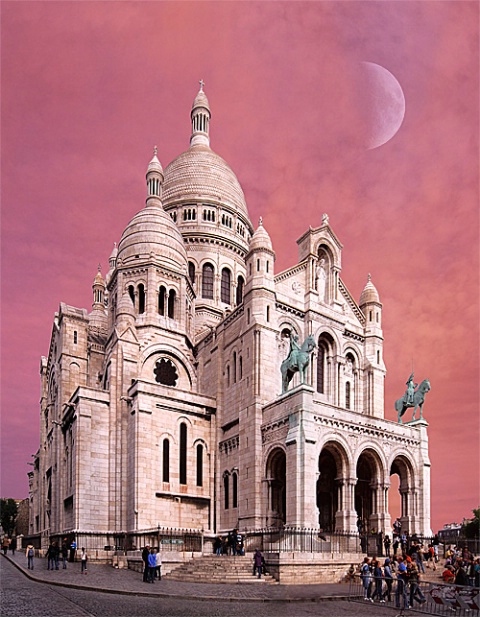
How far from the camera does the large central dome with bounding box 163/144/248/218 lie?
221 ft

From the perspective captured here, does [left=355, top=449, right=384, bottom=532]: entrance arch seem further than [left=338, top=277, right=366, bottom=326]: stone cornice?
No

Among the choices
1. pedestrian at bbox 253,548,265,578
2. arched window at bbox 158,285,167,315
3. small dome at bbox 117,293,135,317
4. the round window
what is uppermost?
arched window at bbox 158,285,167,315

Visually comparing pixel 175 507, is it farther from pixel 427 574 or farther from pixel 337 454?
pixel 427 574

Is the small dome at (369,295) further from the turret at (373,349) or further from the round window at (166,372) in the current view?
the round window at (166,372)

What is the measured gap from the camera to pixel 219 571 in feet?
103

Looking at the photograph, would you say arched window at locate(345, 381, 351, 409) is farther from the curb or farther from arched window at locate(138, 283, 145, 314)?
the curb

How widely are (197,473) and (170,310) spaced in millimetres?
14176

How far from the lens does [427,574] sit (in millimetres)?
32844

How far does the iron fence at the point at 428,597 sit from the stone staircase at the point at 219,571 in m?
5.50

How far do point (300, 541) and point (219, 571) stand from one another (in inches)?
213

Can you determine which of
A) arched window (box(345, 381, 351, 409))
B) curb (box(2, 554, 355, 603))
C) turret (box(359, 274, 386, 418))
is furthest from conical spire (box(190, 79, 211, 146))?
curb (box(2, 554, 355, 603))

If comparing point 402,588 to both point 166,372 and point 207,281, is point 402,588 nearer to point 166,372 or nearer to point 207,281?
point 166,372

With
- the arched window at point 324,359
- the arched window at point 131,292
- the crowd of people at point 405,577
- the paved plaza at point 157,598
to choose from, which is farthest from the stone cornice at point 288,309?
the paved plaza at point 157,598

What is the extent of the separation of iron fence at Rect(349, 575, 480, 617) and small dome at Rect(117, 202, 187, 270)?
32.8 metres
